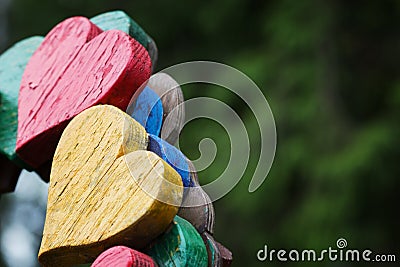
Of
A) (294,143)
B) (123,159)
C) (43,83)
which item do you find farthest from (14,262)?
(123,159)

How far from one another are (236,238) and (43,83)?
1.87m

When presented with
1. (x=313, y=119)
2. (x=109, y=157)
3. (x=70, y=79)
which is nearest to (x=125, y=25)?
(x=70, y=79)

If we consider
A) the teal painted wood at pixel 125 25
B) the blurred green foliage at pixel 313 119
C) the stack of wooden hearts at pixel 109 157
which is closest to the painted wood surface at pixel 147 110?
the stack of wooden hearts at pixel 109 157

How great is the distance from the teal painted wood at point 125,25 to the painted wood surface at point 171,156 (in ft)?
0.52

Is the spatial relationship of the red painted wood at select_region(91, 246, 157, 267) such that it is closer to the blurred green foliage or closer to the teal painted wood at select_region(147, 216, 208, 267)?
the teal painted wood at select_region(147, 216, 208, 267)

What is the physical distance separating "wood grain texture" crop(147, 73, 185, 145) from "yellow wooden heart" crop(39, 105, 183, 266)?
7 centimetres

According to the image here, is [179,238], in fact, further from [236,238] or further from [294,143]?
[236,238]

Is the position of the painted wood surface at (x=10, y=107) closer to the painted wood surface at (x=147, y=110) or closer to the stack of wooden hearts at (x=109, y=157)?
the stack of wooden hearts at (x=109, y=157)

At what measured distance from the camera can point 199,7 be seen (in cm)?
260

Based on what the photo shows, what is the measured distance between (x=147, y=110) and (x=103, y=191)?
0.10 meters

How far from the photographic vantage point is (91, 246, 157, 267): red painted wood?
1.39ft

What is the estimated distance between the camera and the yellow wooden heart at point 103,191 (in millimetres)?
440

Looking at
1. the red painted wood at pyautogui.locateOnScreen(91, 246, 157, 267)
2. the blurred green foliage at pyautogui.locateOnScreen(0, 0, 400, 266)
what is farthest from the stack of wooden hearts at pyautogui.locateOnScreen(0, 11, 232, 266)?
the blurred green foliage at pyautogui.locateOnScreen(0, 0, 400, 266)

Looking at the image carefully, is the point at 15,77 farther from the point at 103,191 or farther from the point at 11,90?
the point at 103,191
